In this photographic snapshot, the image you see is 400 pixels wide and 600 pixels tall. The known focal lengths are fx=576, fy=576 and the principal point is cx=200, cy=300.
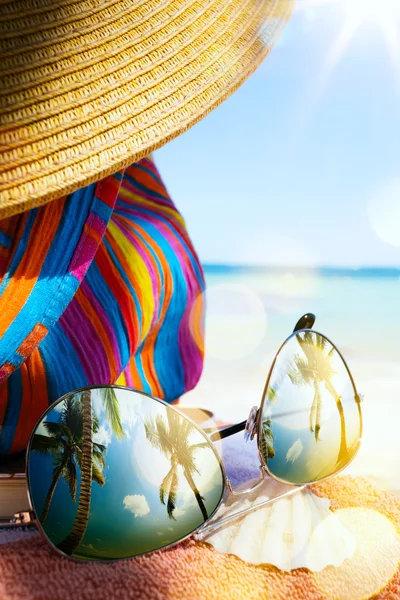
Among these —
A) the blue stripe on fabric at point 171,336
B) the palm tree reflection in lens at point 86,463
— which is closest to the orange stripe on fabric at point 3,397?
the palm tree reflection in lens at point 86,463

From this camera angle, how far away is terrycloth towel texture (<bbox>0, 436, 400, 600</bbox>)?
0.50 meters

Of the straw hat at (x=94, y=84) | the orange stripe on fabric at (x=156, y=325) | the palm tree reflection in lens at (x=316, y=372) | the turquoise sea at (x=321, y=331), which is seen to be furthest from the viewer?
the turquoise sea at (x=321, y=331)

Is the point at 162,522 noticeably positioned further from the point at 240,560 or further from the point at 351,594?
the point at 351,594

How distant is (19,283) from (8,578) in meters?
0.27

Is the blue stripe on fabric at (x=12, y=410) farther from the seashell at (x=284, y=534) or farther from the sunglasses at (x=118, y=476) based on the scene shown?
the seashell at (x=284, y=534)

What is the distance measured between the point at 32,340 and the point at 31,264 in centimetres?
8

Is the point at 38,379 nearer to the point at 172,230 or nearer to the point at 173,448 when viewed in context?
the point at 173,448

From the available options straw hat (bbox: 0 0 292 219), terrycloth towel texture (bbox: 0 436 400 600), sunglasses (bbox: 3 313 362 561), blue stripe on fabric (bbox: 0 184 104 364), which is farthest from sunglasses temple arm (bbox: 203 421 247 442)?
straw hat (bbox: 0 0 292 219)

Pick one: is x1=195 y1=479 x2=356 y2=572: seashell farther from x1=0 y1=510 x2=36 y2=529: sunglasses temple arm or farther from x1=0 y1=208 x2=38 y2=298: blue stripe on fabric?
x1=0 y1=208 x2=38 y2=298: blue stripe on fabric

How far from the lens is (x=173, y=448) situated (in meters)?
0.58

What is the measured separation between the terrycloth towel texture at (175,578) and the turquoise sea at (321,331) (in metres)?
0.33

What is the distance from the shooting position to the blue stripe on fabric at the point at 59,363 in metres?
0.65

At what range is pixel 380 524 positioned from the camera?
0.65 metres

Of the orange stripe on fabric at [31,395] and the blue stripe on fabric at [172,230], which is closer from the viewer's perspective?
the orange stripe on fabric at [31,395]
